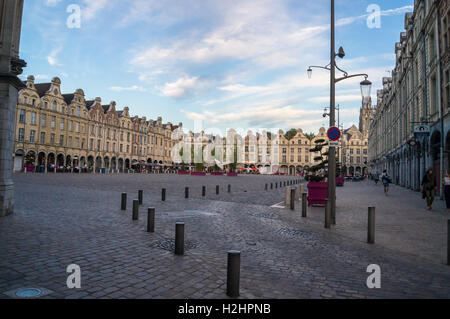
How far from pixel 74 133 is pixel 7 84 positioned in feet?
182

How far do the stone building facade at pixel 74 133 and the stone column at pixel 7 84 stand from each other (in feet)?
140

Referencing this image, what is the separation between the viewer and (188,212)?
10.9m

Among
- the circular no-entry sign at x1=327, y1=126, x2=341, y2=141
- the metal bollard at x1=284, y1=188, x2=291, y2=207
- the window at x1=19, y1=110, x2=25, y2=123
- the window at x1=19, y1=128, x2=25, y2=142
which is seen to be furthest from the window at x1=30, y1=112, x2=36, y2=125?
the circular no-entry sign at x1=327, y1=126, x2=341, y2=141

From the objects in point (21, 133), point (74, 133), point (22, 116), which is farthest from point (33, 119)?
point (74, 133)

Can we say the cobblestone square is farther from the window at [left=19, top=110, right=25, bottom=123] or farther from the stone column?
the window at [left=19, top=110, right=25, bottom=123]

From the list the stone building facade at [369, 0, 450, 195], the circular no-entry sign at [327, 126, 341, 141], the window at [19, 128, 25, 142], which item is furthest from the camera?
the window at [19, 128, 25, 142]

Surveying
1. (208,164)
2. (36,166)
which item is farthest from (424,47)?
(208,164)

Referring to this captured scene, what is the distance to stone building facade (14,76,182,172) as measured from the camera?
160ft

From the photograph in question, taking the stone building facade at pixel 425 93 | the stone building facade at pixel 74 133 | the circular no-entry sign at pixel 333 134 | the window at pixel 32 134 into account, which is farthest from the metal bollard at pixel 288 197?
the window at pixel 32 134

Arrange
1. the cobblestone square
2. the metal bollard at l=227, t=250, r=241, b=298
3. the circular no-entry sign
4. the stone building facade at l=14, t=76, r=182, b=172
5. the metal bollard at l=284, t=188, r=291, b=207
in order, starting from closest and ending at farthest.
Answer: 1. the metal bollard at l=227, t=250, r=241, b=298
2. the cobblestone square
3. the circular no-entry sign
4. the metal bollard at l=284, t=188, r=291, b=207
5. the stone building facade at l=14, t=76, r=182, b=172

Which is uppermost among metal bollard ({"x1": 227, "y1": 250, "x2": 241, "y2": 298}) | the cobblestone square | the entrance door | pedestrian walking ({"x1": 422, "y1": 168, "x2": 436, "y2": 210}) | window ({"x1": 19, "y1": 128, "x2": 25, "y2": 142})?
A: window ({"x1": 19, "y1": 128, "x2": 25, "y2": 142})

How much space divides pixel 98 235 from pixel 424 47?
83.3ft

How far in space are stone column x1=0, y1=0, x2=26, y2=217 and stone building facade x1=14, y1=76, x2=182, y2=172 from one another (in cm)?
4278

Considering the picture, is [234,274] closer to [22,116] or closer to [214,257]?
[214,257]
